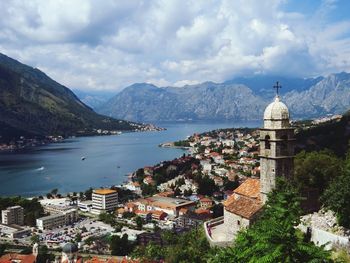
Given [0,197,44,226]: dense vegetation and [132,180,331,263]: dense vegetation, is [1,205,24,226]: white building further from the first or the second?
[132,180,331,263]: dense vegetation

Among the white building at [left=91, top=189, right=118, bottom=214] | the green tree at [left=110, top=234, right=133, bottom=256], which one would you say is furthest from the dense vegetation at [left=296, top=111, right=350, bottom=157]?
the white building at [left=91, top=189, right=118, bottom=214]

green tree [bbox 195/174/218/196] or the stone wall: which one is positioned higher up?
the stone wall

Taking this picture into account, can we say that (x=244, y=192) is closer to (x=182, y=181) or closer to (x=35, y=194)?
(x=182, y=181)

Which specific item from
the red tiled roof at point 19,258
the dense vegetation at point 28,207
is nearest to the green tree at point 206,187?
the dense vegetation at point 28,207

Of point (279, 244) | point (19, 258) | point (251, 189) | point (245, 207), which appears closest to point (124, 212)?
point (19, 258)

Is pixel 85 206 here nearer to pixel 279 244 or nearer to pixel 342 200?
pixel 342 200

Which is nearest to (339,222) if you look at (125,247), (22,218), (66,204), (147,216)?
(125,247)
